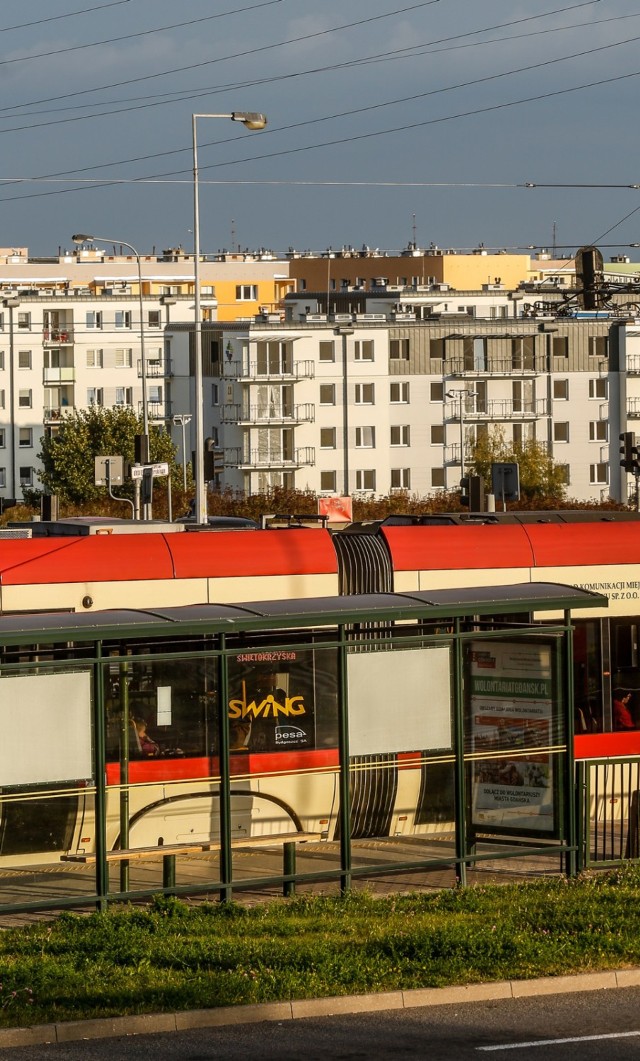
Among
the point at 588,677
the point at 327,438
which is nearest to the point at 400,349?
the point at 327,438

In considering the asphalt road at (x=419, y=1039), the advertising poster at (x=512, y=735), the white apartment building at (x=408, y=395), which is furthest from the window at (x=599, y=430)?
the asphalt road at (x=419, y=1039)

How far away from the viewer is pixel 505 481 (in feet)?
120

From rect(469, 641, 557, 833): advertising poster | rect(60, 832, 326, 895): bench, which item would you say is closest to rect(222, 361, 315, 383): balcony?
rect(469, 641, 557, 833): advertising poster

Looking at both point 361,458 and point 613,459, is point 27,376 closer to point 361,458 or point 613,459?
point 361,458

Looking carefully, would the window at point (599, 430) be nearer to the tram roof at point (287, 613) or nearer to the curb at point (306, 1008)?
the tram roof at point (287, 613)

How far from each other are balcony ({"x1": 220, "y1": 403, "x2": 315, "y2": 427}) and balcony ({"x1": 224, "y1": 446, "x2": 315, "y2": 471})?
176cm

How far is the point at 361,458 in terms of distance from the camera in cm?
11150

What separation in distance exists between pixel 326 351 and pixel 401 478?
8945 mm

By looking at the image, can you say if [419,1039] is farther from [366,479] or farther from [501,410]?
[501,410]

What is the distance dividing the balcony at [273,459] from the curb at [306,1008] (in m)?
98.4

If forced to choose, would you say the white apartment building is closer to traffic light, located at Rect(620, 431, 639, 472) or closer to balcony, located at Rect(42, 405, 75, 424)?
balcony, located at Rect(42, 405, 75, 424)

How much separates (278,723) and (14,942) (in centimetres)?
489

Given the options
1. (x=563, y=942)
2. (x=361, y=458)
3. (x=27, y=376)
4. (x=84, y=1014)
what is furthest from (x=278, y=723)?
(x=27, y=376)

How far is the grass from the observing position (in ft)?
34.9
